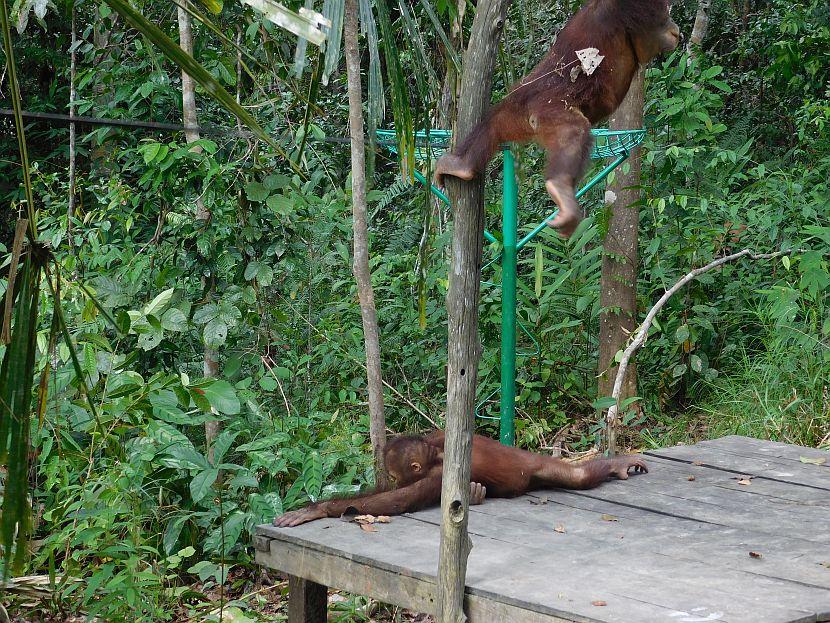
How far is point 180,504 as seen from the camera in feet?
13.5

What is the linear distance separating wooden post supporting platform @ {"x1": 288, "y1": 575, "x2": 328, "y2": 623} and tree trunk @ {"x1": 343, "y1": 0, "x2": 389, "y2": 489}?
544 millimetres

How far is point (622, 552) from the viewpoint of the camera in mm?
2688

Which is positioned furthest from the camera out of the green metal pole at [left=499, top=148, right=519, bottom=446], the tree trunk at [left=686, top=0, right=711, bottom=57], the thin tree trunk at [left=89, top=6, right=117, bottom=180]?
the tree trunk at [left=686, top=0, right=711, bottom=57]

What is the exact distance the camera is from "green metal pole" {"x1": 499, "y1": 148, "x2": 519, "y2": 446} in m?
4.48

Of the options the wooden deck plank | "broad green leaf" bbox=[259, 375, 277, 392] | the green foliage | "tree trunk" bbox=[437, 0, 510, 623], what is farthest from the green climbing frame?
"tree trunk" bbox=[437, 0, 510, 623]

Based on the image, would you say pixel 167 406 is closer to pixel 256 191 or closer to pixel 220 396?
pixel 220 396

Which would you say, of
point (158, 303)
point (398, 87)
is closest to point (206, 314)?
point (158, 303)

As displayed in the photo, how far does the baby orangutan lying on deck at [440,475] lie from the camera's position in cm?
314

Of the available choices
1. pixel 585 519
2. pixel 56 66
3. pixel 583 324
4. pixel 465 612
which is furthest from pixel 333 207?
pixel 56 66

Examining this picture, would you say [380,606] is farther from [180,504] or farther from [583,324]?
[583,324]

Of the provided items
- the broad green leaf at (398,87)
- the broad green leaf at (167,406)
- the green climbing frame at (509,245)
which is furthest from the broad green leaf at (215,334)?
the broad green leaf at (398,87)

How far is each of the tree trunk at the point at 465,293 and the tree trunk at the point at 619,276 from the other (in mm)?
3289

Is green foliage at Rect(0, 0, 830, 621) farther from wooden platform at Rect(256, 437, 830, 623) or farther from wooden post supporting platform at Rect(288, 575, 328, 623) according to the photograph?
wooden platform at Rect(256, 437, 830, 623)

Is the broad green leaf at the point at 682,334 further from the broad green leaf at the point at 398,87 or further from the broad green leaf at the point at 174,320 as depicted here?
the broad green leaf at the point at 398,87
